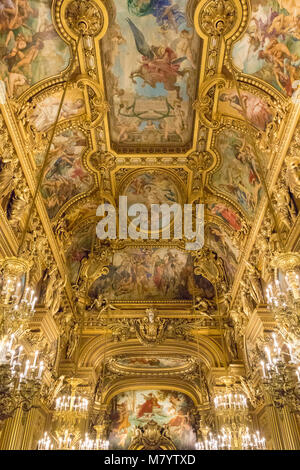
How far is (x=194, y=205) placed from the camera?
1223 cm

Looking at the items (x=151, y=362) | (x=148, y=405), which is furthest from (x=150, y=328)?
(x=148, y=405)

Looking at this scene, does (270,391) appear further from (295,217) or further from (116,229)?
(116,229)

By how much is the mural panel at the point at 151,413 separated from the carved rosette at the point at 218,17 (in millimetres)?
16925

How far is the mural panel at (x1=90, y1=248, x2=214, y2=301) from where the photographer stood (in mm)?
14805

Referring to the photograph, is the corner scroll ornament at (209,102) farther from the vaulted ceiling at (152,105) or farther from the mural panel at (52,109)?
the mural panel at (52,109)

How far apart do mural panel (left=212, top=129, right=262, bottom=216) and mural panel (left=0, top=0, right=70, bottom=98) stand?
4.72 m

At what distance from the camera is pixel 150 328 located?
14164 millimetres

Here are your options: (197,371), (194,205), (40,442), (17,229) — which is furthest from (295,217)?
(197,371)

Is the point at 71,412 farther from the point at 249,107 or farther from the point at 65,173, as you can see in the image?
the point at 249,107

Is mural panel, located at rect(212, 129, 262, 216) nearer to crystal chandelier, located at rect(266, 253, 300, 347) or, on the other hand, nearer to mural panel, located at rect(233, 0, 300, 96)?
mural panel, located at rect(233, 0, 300, 96)

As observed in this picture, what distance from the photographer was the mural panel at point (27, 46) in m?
7.03

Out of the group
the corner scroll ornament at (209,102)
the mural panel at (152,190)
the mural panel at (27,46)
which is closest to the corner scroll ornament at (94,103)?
the mural panel at (27,46)

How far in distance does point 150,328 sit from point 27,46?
10.3 meters

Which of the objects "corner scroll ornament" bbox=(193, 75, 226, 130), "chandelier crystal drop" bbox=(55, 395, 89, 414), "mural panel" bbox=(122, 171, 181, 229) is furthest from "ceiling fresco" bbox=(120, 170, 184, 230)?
"chandelier crystal drop" bbox=(55, 395, 89, 414)
